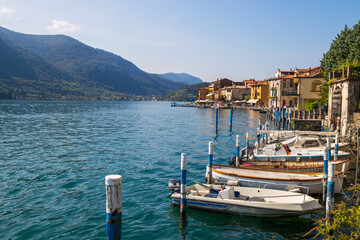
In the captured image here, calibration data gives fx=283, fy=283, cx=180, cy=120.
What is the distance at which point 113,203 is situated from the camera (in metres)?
7.32

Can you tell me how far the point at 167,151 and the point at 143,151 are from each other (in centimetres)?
245

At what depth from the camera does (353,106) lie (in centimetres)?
2917

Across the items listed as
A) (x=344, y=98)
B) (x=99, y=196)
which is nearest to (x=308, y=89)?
(x=344, y=98)

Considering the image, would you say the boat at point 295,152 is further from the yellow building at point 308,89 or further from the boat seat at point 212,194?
the yellow building at point 308,89

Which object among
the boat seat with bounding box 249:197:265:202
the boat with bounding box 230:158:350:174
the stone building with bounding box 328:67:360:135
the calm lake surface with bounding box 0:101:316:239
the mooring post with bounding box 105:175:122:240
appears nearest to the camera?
the mooring post with bounding box 105:175:122:240

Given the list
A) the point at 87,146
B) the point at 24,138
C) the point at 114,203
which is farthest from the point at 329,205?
the point at 24,138

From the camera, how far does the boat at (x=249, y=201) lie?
41.0ft

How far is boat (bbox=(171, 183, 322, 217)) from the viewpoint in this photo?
1248cm

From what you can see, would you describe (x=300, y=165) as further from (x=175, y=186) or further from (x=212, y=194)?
(x=175, y=186)

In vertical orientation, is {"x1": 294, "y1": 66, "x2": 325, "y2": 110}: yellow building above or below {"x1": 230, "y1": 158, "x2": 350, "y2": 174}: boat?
above

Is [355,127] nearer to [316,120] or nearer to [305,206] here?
[316,120]

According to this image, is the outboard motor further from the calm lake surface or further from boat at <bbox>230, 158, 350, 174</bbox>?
boat at <bbox>230, 158, 350, 174</bbox>

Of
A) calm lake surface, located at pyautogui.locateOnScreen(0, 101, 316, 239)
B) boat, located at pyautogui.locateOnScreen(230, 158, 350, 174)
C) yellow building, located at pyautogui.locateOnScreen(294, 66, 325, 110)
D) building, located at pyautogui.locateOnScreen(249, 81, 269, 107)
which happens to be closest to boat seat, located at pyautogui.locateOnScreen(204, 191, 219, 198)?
calm lake surface, located at pyautogui.locateOnScreen(0, 101, 316, 239)

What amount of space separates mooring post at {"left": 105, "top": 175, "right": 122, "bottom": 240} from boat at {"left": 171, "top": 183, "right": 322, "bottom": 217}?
21.0 feet
